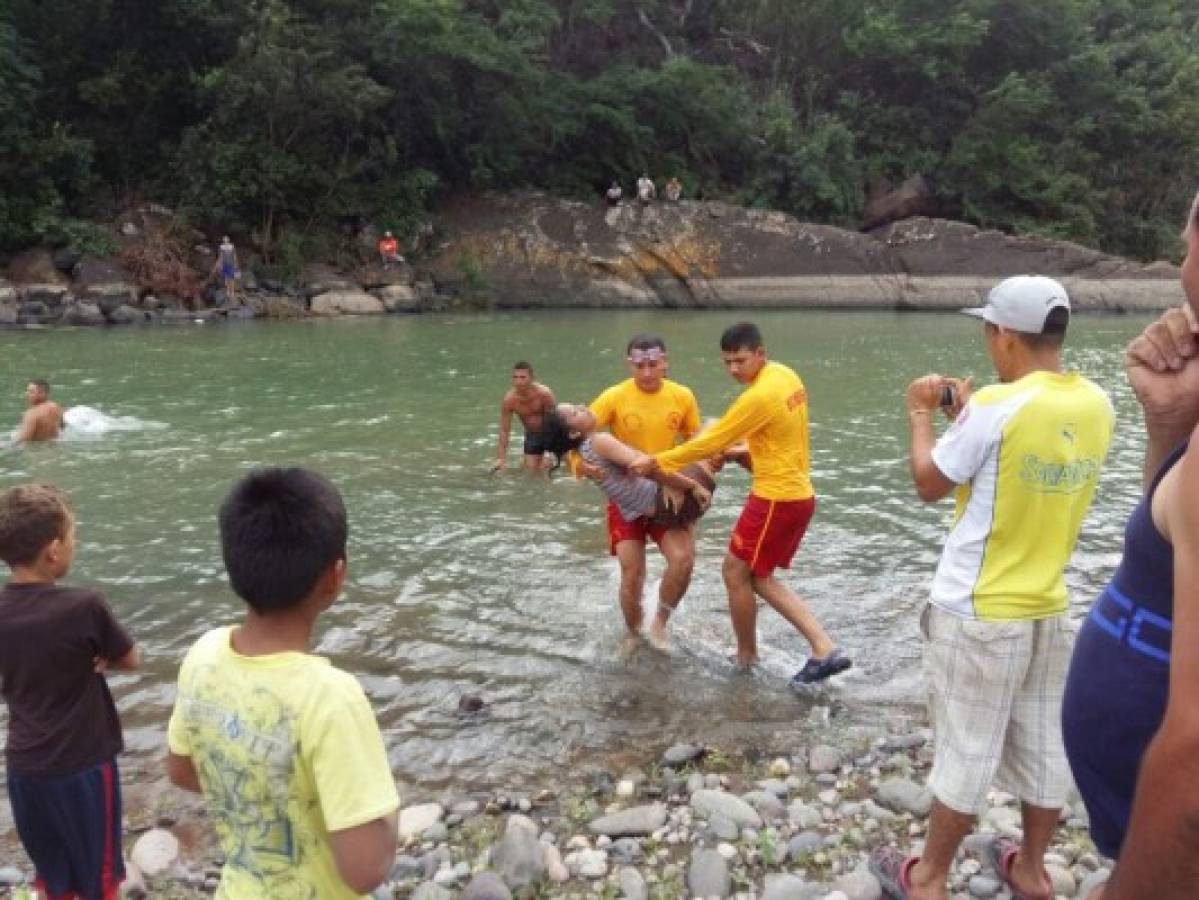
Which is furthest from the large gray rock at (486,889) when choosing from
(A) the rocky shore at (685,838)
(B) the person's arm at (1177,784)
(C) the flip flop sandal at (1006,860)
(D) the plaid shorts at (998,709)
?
(B) the person's arm at (1177,784)

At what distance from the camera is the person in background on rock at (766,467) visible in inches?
211

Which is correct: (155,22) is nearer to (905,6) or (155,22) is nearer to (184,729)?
(905,6)

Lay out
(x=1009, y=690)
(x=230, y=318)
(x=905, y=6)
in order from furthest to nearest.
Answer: (x=905, y=6)
(x=230, y=318)
(x=1009, y=690)

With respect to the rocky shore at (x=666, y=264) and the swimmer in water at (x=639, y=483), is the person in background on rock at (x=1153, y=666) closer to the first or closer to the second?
the swimmer in water at (x=639, y=483)

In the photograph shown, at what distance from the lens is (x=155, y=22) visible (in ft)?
101

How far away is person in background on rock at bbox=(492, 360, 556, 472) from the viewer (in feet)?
34.3

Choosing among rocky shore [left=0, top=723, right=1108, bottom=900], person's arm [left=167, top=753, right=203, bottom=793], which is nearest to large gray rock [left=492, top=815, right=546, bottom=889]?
rocky shore [left=0, top=723, right=1108, bottom=900]

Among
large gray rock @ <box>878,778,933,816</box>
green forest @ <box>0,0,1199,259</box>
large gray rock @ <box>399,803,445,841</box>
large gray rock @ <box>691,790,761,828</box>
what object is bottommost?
large gray rock @ <box>399,803,445,841</box>

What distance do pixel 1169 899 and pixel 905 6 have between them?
145 ft

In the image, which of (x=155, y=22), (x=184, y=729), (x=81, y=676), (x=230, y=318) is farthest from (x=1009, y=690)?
(x=155, y=22)

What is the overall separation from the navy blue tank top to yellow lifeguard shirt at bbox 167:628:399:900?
133 centimetres

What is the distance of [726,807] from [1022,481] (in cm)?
182

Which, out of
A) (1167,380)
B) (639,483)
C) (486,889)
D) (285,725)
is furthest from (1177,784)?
(639,483)

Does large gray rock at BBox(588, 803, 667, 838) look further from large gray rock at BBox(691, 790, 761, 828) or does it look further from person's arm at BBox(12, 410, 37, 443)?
person's arm at BBox(12, 410, 37, 443)
